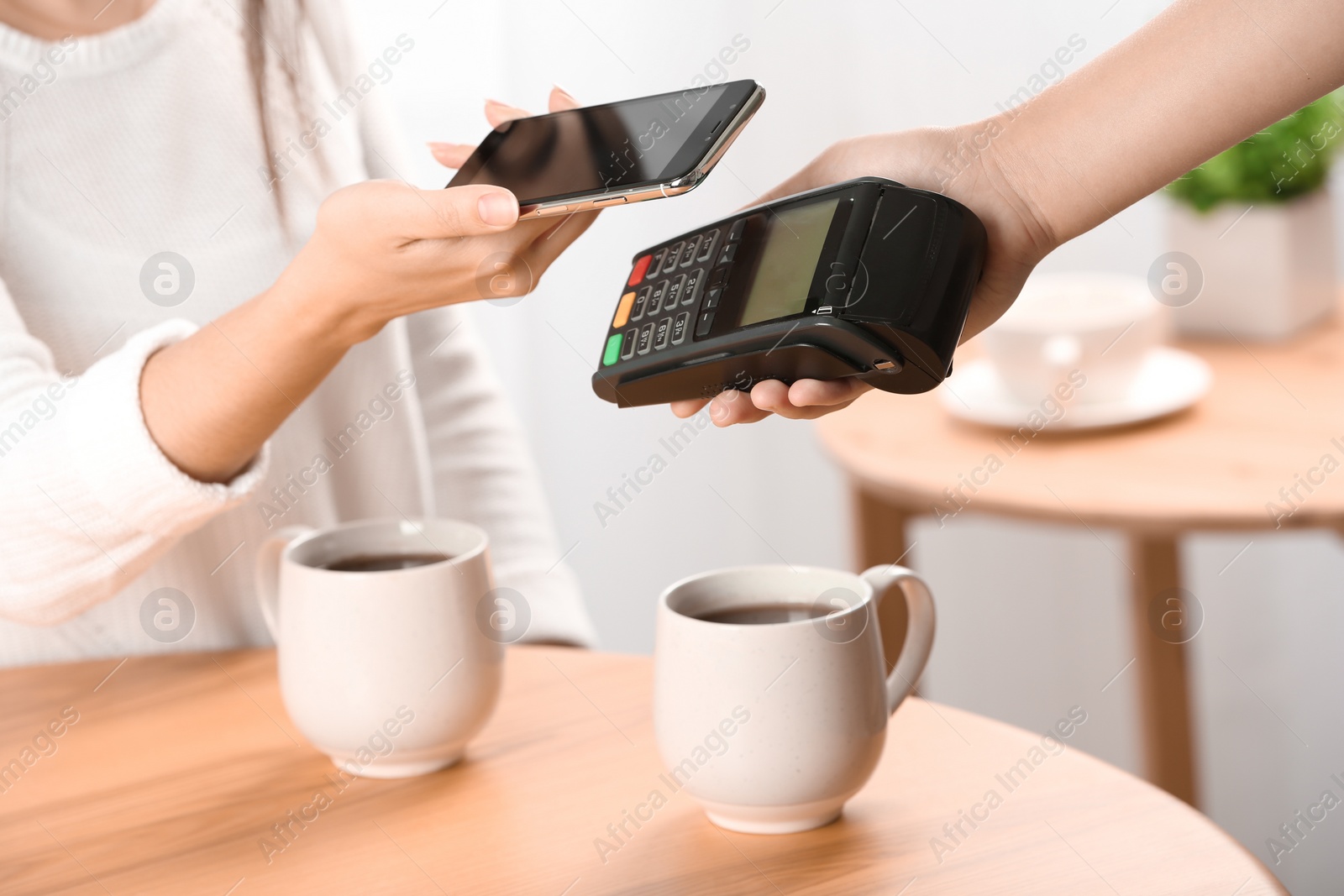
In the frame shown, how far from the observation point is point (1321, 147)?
1167 mm

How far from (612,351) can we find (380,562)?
150 millimetres

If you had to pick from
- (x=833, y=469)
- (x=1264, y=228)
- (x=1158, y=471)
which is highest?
(x=1264, y=228)

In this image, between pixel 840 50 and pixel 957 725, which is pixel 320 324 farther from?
pixel 840 50

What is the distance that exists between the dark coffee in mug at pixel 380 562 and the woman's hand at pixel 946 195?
0.14m

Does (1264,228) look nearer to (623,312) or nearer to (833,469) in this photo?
(833,469)

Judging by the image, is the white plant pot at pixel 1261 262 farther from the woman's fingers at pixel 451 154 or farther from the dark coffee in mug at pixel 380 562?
the dark coffee in mug at pixel 380 562

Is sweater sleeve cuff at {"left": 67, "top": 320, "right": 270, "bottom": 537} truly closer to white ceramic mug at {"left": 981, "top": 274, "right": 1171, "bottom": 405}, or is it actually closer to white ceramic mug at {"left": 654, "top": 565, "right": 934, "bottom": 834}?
white ceramic mug at {"left": 654, "top": 565, "right": 934, "bottom": 834}

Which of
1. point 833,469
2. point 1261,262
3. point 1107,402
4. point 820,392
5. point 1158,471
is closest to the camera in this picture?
point 820,392

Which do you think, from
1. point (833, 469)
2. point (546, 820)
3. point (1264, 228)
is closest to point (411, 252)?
point (546, 820)

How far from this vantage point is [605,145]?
0.59 m

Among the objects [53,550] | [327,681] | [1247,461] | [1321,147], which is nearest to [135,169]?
[53,550]

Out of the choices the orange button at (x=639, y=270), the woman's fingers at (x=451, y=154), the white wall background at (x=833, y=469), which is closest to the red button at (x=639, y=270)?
the orange button at (x=639, y=270)

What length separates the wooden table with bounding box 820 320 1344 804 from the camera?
92 cm

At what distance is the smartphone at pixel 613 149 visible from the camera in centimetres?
54
